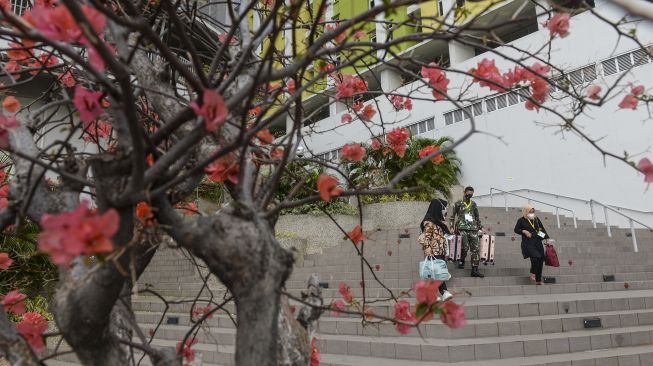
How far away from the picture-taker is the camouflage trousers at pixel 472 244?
6961mm

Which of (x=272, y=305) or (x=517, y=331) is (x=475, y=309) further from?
(x=272, y=305)

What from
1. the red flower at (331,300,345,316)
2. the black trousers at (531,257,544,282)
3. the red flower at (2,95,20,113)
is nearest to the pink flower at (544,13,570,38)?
the red flower at (331,300,345,316)

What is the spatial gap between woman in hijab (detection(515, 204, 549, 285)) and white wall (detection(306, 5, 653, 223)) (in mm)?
4408

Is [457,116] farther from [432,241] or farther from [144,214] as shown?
[144,214]

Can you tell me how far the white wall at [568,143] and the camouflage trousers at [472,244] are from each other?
16.0 feet

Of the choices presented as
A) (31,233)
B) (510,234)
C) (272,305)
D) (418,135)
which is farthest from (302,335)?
(418,135)

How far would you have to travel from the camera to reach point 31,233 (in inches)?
277

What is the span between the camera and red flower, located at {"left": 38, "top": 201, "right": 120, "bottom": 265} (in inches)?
29.1

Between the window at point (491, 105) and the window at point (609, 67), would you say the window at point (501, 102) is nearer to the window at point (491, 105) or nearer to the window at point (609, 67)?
the window at point (491, 105)

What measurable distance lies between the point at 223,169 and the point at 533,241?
21.0 ft

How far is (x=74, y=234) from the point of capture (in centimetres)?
75

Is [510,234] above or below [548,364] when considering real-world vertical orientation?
above

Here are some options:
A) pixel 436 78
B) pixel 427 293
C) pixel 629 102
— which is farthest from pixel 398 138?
pixel 427 293

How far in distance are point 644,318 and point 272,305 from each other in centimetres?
584
